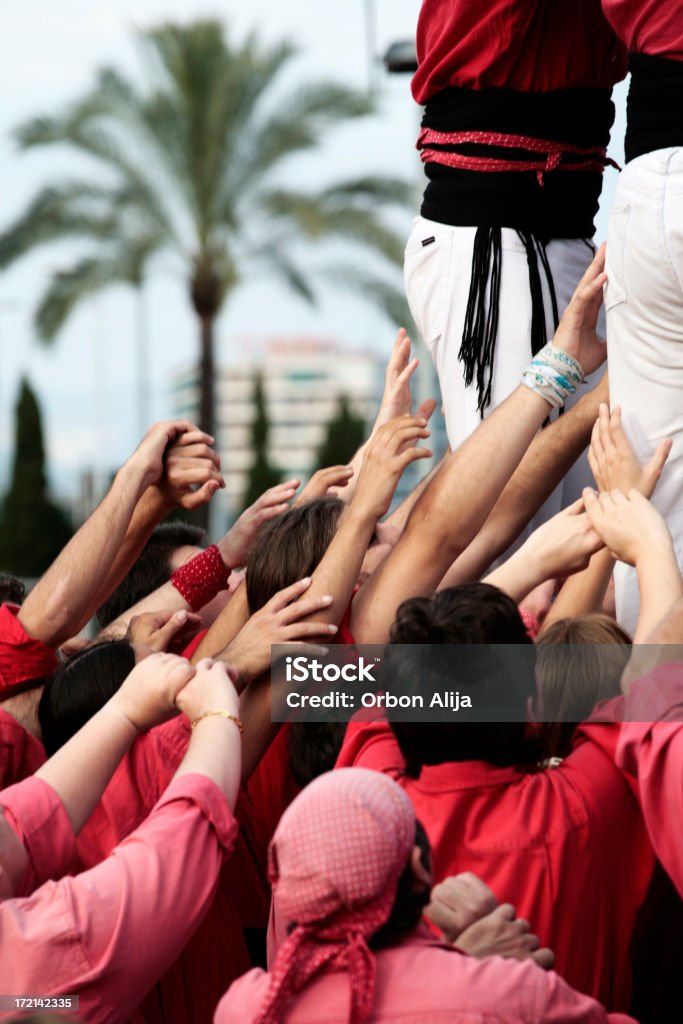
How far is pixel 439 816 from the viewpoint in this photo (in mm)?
2332

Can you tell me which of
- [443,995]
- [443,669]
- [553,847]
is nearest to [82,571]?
[443,669]

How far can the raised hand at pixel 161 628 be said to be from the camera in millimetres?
3262

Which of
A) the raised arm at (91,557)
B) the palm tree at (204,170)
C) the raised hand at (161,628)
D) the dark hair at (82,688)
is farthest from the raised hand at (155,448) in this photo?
the palm tree at (204,170)

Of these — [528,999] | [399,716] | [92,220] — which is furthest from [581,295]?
[92,220]

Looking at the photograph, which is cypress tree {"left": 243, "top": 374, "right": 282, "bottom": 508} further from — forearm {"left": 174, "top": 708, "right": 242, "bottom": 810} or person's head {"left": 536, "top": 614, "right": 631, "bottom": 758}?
forearm {"left": 174, "top": 708, "right": 242, "bottom": 810}

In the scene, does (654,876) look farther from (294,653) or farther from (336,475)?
(336,475)

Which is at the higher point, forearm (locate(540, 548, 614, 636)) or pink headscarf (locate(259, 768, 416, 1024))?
pink headscarf (locate(259, 768, 416, 1024))

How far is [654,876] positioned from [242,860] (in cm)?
90

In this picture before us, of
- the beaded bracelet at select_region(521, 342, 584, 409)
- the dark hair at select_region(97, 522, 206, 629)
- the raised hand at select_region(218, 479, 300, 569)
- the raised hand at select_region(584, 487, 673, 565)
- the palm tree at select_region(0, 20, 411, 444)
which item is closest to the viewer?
the raised hand at select_region(584, 487, 673, 565)

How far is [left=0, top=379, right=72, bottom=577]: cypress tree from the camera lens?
22656 mm

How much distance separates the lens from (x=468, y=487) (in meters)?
3.21

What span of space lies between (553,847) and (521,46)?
203 cm

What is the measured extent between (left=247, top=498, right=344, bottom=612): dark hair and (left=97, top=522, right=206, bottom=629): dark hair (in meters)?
1.09

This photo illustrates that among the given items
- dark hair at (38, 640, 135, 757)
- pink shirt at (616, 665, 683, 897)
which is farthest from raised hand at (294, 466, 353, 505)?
pink shirt at (616, 665, 683, 897)
